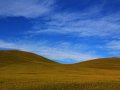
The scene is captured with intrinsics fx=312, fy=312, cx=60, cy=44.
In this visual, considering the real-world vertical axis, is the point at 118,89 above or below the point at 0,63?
below

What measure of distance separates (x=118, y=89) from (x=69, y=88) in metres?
3.81

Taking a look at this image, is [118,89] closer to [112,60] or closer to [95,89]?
[95,89]

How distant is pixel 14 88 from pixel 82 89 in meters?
5.17

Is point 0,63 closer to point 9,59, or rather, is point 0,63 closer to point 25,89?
point 9,59

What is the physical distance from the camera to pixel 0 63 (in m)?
78.5

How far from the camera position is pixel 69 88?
24.5 metres

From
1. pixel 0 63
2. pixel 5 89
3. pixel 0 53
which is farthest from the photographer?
pixel 0 53

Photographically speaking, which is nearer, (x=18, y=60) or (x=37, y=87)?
(x=37, y=87)

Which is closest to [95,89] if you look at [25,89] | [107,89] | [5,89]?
[107,89]

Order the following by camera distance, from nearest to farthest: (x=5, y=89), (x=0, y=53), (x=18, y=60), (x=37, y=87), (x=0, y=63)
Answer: (x=5, y=89) < (x=37, y=87) < (x=0, y=63) < (x=18, y=60) < (x=0, y=53)

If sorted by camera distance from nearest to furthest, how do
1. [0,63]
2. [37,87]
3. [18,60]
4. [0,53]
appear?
Result: [37,87]
[0,63]
[18,60]
[0,53]

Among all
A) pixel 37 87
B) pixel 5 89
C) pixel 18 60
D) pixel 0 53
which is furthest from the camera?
pixel 0 53

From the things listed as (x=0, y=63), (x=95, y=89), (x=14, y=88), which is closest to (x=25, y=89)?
(x=14, y=88)

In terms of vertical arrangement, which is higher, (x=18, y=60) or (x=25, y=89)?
(x=18, y=60)
